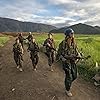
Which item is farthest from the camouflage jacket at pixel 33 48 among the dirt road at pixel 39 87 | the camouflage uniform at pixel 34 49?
the dirt road at pixel 39 87

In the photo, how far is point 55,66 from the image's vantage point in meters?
19.2

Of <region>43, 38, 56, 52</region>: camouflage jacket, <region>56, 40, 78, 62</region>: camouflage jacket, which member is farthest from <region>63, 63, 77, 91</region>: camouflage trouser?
<region>43, 38, 56, 52</region>: camouflage jacket

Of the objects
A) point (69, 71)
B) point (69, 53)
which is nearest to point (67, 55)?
point (69, 53)

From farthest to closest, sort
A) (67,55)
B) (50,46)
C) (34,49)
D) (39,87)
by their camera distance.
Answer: (50,46) < (34,49) < (39,87) < (67,55)

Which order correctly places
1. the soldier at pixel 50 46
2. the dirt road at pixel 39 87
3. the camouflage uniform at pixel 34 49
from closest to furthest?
the dirt road at pixel 39 87 → the camouflage uniform at pixel 34 49 → the soldier at pixel 50 46

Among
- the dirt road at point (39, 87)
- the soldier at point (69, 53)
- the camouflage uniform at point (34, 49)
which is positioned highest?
the soldier at point (69, 53)

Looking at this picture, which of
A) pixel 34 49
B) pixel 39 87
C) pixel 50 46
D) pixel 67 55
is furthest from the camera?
pixel 50 46

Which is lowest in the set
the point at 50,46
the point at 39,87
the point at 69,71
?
the point at 39,87

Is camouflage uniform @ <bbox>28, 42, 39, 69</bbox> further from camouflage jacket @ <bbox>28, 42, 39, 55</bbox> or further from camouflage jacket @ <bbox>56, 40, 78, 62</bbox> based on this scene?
camouflage jacket @ <bbox>56, 40, 78, 62</bbox>

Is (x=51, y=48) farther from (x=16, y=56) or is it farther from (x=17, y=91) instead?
(x=17, y=91)

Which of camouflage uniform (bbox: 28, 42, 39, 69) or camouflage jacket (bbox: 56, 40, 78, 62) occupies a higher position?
camouflage jacket (bbox: 56, 40, 78, 62)

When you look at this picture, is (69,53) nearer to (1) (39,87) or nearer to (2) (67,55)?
(2) (67,55)

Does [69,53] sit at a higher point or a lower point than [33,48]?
higher

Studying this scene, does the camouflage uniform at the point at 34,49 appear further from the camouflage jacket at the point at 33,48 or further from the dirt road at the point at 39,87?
the dirt road at the point at 39,87
